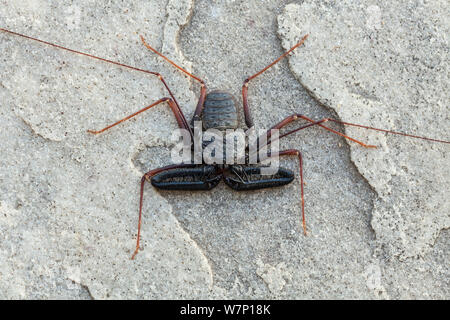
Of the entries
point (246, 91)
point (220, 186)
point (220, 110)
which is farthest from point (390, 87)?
point (220, 186)

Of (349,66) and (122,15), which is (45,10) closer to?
(122,15)

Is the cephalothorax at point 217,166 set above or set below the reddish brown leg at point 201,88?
below

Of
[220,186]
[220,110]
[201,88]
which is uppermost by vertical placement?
[201,88]

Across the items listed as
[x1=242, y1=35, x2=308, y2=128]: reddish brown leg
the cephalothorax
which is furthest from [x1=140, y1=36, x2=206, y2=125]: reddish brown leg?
[x1=242, y1=35, x2=308, y2=128]: reddish brown leg

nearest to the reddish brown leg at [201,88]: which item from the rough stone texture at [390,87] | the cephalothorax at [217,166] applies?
the cephalothorax at [217,166]

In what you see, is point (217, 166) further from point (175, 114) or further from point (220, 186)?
point (175, 114)

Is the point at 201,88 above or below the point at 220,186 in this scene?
above

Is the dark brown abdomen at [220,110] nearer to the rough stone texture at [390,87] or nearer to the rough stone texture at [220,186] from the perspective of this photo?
the rough stone texture at [220,186]

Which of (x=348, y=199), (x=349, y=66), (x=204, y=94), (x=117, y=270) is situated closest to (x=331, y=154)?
(x=348, y=199)
